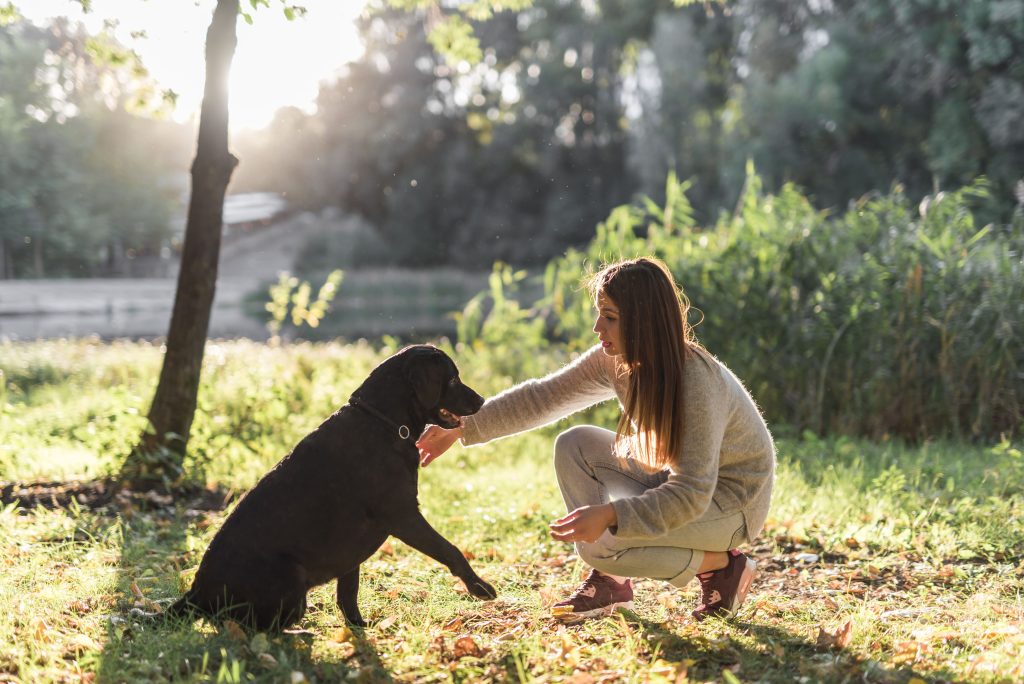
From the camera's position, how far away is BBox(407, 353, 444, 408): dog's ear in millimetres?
3143

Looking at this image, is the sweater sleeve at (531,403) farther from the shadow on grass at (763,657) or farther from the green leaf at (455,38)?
the green leaf at (455,38)

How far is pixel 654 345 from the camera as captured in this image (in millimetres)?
2898

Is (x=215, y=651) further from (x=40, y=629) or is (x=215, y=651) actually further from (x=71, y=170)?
(x=71, y=170)

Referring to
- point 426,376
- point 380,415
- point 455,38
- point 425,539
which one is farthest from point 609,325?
point 455,38

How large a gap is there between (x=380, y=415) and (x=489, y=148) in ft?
99.1

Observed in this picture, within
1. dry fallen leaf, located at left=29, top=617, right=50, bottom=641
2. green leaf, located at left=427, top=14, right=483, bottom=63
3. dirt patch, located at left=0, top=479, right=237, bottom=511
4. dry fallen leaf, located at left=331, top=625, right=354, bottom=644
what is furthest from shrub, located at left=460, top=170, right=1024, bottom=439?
dry fallen leaf, located at left=29, top=617, right=50, bottom=641

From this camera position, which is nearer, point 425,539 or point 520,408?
point 425,539

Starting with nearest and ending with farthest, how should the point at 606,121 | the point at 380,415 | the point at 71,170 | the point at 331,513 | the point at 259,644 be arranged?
the point at 259,644
the point at 331,513
the point at 380,415
the point at 71,170
the point at 606,121

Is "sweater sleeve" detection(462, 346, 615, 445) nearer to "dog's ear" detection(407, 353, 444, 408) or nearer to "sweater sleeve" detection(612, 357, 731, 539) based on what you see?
"dog's ear" detection(407, 353, 444, 408)

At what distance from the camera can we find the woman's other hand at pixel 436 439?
136 inches

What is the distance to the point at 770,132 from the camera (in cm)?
2364

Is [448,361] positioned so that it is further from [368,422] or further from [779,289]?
[779,289]

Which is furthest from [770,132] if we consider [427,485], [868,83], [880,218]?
[427,485]

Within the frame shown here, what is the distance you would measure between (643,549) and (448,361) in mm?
930
